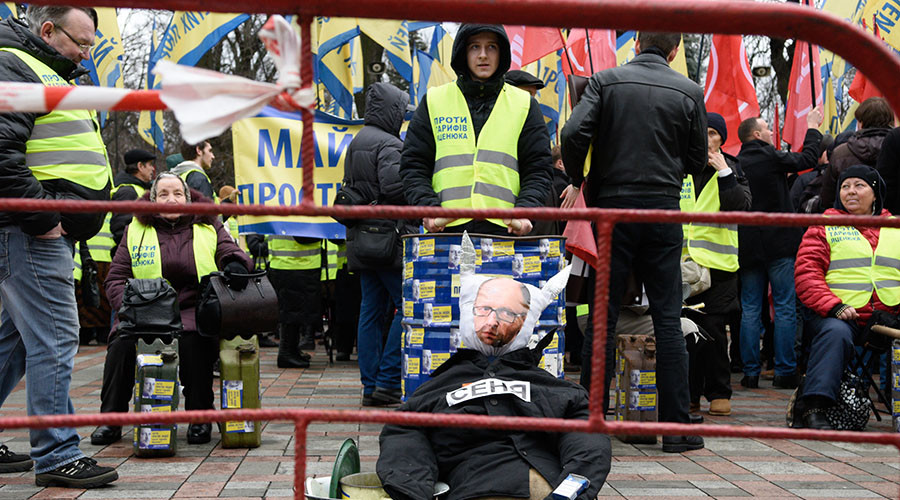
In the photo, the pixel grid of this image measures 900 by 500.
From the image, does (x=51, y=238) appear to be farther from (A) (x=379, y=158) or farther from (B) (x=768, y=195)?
(B) (x=768, y=195)

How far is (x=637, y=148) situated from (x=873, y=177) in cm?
175

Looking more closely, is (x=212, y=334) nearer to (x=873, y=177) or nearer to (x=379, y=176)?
(x=379, y=176)

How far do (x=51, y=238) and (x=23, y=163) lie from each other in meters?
0.33

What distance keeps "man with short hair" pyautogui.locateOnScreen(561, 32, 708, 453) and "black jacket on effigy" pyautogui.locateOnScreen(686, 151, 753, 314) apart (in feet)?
3.90

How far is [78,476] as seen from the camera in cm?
344

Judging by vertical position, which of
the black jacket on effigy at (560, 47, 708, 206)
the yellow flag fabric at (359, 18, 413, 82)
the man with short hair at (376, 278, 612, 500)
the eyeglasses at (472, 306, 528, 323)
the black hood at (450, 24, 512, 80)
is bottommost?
the man with short hair at (376, 278, 612, 500)

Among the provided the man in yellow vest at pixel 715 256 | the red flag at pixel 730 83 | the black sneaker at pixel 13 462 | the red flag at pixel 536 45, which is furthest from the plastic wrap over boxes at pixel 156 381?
the red flag at pixel 730 83

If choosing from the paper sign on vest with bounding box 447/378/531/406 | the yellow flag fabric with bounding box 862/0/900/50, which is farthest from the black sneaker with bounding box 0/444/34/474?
the yellow flag fabric with bounding box 862/0/900/50

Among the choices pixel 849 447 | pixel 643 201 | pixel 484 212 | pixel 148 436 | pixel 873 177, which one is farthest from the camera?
pixel 873 177

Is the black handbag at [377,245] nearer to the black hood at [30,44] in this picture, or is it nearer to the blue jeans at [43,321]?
the blue jeans at [43,321]

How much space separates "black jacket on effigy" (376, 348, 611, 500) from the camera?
277 cm

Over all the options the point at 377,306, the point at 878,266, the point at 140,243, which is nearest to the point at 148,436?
the point at 140,243

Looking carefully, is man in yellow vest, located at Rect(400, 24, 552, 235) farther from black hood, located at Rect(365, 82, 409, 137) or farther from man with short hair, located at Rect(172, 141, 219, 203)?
man with short hair, located at Rect(172, 141, 219, 203)

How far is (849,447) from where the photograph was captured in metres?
4.60
